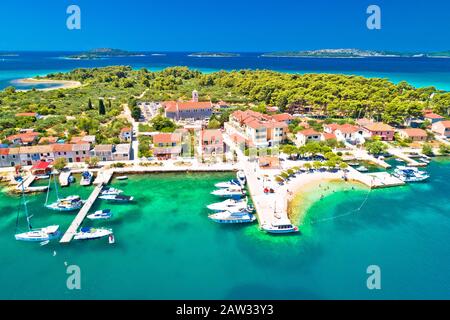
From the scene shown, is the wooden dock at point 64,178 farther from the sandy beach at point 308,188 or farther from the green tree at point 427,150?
the green tree at point 427,150

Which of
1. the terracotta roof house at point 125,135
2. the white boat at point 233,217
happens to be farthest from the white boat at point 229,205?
the terracotta roof house at point 125,135

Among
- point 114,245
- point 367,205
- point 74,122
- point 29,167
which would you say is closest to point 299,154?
point 367,205

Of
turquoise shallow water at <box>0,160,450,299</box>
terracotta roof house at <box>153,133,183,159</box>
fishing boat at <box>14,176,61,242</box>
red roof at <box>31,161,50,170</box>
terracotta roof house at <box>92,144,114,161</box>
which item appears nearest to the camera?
turquoise shallow water at <box>0,160,450,299</box>

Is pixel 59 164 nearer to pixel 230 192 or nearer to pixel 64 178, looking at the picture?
pixel 64 178

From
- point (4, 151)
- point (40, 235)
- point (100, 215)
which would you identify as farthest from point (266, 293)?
point (4, 151)

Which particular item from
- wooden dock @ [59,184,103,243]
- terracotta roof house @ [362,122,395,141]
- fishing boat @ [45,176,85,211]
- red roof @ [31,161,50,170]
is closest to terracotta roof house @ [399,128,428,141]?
terracotta roof house @ [362,122,395,141]

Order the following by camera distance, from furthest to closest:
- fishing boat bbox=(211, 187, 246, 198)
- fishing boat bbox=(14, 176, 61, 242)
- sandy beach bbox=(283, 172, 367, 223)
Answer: fishing boat bbox=(211, 187, 246, 198) → sandy beach bbox=(283, 172, 367, 223) → fishing boat bbox=(14, 176, 61, 242)

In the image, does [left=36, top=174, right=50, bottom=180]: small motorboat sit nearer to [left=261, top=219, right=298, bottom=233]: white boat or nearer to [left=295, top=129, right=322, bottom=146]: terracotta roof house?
[left=261, top=219, right=298, bottom=233]: white boat

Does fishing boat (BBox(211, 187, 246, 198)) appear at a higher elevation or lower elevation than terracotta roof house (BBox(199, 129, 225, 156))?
lower
